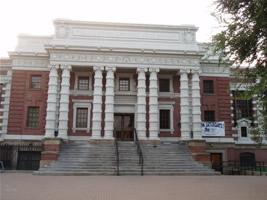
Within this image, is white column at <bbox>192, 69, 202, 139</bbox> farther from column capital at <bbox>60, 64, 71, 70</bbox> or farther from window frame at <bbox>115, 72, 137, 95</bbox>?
column capital at <bbox>60, 64, 71, 70</bbox>

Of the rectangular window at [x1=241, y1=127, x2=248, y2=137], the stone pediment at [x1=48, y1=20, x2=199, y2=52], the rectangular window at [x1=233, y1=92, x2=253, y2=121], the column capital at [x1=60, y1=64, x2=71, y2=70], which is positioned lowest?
the rectangular window at [x1=241, y1=127, x2=248, y2=137]

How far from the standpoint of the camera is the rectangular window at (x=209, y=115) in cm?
2711

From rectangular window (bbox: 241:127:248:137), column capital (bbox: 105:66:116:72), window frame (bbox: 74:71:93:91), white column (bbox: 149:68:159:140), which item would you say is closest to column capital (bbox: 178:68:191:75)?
white column (bbox: 149:68:159:140)

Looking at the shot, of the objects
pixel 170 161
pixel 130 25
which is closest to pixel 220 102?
pixel 170 161

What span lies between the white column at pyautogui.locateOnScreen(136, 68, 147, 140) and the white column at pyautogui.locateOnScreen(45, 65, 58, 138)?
6.59m

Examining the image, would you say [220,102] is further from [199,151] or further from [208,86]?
[199,151]

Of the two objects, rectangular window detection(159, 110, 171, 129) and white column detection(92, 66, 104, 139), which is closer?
white column detection(92, 66, 104, 139)

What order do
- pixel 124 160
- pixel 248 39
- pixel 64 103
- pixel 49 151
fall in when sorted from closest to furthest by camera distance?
pixel 248 39
pixel 124 160
pixel 49 151
pixel 64 103

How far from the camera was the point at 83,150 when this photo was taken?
73.1 ft

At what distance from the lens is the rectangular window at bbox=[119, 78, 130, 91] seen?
86.9 ft

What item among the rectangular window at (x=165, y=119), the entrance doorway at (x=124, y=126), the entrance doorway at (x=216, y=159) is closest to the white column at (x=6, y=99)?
the entrance doorway at (x=124, y=126)

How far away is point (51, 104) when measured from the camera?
23.6 metres

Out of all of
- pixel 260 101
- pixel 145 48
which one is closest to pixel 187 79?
pixel 145 48

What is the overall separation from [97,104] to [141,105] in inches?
139
